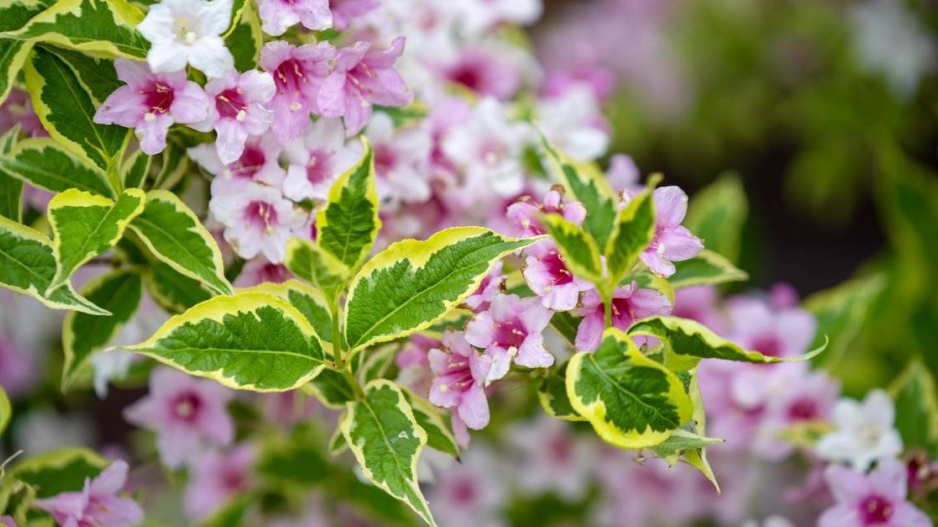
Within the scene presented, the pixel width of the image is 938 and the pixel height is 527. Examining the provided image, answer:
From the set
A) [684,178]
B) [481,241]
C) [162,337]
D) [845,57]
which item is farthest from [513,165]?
[684,178]

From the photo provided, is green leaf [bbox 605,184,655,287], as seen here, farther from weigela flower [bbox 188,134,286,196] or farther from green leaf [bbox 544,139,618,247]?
weigela flower [bbox 188,134,286,196]

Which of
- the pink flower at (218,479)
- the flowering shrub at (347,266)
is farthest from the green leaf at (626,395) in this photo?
the pink flower at (218,479)

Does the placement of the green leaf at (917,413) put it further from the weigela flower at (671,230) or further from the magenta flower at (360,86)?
the magenta flower at (360,86)

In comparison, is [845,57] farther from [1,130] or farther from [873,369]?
[1,130]

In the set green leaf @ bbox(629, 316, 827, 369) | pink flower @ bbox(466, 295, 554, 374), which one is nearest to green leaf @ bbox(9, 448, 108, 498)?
pink flower @ bbox(466, 295, 554, 374)

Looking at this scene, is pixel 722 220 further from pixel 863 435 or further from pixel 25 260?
pixel 25 260

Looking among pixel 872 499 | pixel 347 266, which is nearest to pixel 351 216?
pixel 347 266
